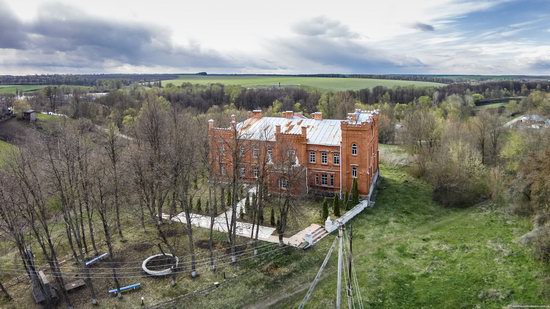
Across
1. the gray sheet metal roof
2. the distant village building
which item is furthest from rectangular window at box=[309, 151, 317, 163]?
the distant village building

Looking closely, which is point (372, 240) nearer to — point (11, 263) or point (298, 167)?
point (298, 167)

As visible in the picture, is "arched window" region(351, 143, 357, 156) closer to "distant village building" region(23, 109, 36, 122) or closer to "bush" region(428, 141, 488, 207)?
"bush" region(428, 141, 488, 207)

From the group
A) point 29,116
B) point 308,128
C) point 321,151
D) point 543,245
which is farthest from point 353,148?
point 29,116

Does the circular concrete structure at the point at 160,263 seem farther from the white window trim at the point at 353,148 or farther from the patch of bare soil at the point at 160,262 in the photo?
the white window trim at the point at 353,148

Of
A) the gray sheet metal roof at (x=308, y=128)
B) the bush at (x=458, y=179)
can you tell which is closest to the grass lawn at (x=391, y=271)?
the bush at (x=458, y=179)

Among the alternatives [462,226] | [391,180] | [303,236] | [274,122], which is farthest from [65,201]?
[391,180]
